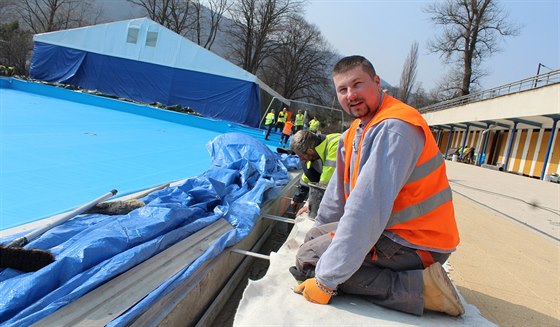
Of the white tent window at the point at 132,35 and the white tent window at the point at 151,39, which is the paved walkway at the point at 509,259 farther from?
the white tent window at the point at 132,35

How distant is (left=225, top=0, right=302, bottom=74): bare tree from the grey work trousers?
38356 millimetres

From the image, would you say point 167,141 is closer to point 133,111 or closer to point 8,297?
point 133,111

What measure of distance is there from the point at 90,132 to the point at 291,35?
35756 millimetres

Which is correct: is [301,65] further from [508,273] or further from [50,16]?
[508,273]

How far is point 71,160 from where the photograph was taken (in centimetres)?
577

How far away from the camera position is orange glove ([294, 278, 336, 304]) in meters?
1.68

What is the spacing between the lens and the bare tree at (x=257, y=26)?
3753 cm

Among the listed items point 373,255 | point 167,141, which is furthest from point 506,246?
point 167,141

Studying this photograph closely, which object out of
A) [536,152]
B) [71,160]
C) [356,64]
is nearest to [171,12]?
[536,152]

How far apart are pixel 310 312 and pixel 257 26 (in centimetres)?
3963

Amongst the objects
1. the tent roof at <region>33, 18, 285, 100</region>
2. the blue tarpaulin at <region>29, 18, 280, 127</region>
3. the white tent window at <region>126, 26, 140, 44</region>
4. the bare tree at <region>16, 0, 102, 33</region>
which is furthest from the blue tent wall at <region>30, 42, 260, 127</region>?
the bare tree at <region>16, 0, 102, 33</region>

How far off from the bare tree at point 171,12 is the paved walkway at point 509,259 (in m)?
37.0

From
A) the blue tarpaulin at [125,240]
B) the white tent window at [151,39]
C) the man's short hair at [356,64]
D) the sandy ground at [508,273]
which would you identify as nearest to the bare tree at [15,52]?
the white tent window at [151,39]

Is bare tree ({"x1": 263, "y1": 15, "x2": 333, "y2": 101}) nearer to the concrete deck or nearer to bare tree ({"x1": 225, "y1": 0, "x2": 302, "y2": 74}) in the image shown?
bare tree ({"x1": 225, "y1": 0, "x2": 302, "y2": 74})
